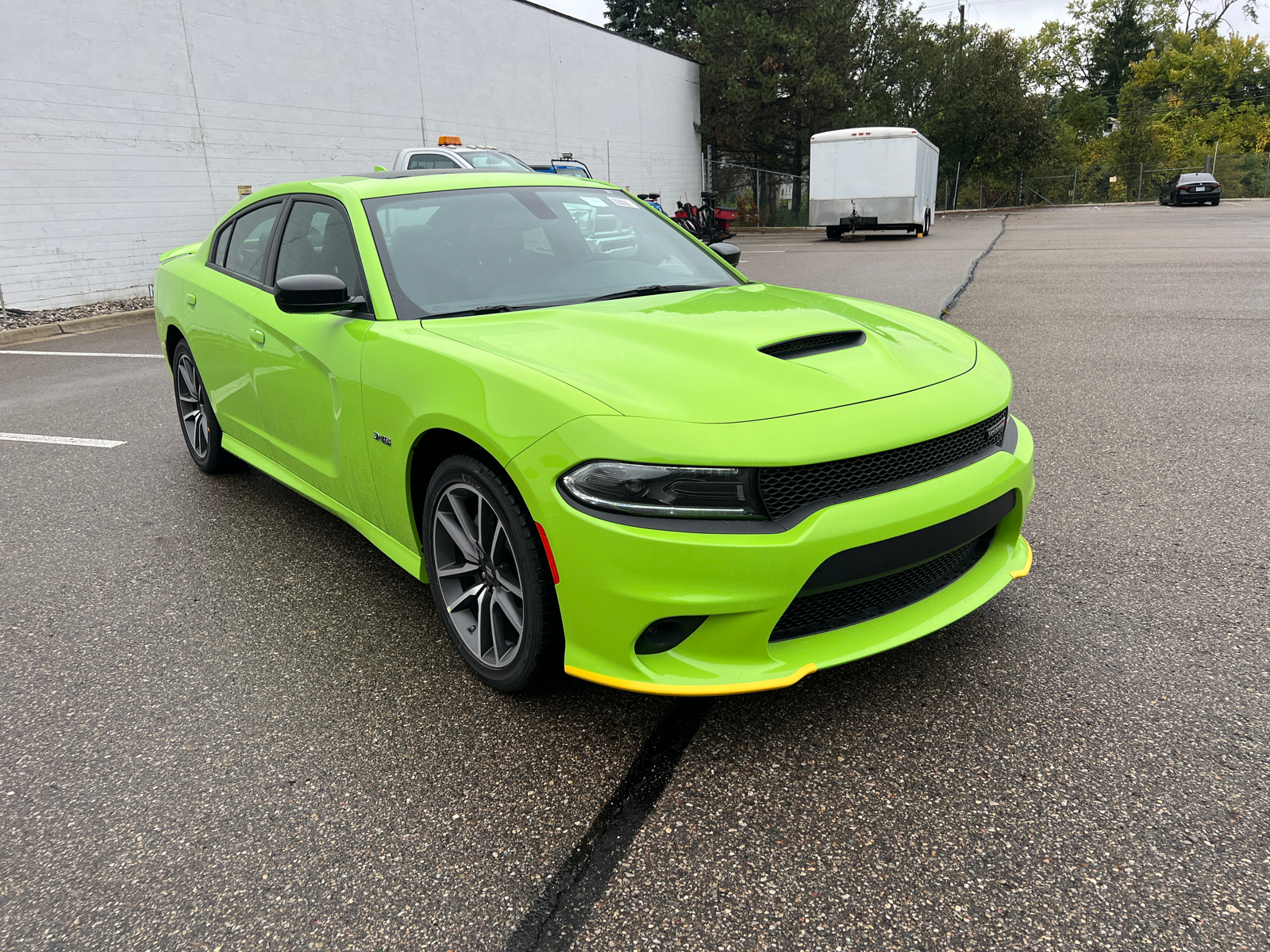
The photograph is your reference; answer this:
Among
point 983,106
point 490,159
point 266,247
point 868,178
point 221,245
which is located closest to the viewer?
point 266,247

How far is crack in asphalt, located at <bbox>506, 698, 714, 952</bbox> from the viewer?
191 cm

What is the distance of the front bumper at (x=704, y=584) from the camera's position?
2197 millimetres

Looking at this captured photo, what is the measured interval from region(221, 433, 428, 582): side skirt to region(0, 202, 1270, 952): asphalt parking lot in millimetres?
291

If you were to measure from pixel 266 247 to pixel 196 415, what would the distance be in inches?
56.5

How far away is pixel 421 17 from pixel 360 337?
1934cm

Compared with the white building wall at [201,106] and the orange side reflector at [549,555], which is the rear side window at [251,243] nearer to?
Answer: the orange side reflector at [549,555]

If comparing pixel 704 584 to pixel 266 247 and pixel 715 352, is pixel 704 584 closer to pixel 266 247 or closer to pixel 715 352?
pixel 715 352

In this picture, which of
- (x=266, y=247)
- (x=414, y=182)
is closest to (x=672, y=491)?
(x=414, y=182)

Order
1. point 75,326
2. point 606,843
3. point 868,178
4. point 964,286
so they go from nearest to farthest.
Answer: point 606,843 → point 75,326 → point 964,286 → point 868,178

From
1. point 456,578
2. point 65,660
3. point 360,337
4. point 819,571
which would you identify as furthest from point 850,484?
point 65,660

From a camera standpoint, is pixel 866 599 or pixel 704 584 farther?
pixel 866 599

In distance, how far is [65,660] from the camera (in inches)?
124

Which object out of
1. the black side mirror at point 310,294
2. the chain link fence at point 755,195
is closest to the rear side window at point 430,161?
the black side mirror at point 310,294

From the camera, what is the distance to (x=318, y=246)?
145 inches
